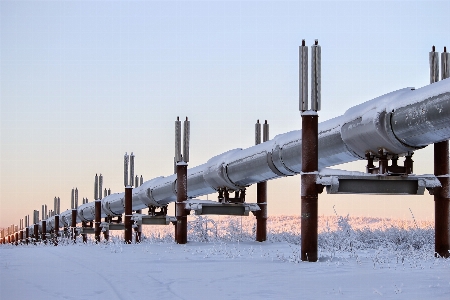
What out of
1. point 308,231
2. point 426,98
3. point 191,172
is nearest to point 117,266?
point 308,231

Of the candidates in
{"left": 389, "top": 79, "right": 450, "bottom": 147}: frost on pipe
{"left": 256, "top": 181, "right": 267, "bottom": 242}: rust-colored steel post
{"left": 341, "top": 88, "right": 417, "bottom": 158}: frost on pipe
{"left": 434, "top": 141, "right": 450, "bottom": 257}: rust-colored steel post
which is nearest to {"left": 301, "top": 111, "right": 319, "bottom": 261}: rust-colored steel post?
{"left": 341, "top": 88, "right": 417, "bottom": 158}: frost on pipe

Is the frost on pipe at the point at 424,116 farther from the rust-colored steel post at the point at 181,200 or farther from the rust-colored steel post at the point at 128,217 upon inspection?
the rust-colored steel post at the point at 128,217

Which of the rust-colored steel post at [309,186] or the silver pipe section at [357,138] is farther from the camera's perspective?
the rust-colored steel post at [309,186]

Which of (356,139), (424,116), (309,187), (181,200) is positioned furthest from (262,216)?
(424,116)

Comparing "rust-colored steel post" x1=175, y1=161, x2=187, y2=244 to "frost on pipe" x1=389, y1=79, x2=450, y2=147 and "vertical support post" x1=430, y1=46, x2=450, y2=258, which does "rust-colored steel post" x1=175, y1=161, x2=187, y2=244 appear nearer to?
"vertical support post" x1=430, y1=46, x2=450, y2=258

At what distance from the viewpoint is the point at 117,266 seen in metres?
12.2

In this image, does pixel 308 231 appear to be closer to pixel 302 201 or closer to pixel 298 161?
pixel 302 201

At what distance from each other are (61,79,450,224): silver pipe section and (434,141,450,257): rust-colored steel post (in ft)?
5.30

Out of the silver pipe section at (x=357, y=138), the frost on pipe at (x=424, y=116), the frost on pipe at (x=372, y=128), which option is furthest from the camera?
the frost on pipe at (x=372, y=128)

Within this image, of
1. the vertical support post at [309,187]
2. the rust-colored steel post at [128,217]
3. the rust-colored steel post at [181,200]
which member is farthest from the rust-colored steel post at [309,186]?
the rust-colored steel post at [128,217]

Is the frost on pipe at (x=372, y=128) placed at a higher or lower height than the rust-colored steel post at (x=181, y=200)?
higher

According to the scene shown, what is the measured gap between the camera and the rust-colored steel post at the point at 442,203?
526 inches

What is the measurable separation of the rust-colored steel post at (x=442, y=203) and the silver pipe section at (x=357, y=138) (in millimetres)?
1616

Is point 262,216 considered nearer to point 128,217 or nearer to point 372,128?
point 128,217
